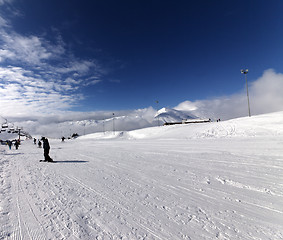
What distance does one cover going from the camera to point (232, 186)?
4.65 metres

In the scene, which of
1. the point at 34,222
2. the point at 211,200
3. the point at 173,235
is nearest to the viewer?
the point at 173,235

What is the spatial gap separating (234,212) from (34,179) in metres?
7.03

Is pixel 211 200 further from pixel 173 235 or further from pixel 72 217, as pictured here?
pixel 72 217

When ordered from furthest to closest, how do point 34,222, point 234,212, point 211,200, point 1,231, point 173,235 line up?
→ 1. point 211,200
2. point 234,212
3. point 34,222
4. point 1,231
5. point 173,235

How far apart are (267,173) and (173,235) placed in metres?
5.23

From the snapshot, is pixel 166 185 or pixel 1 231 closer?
pixel 1 231

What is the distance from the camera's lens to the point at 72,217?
3.22 metres

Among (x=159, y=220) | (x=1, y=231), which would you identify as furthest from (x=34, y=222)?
(x=159, y=220)

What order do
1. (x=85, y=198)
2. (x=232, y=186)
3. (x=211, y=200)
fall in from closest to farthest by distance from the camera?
(x=211, y=200), (x=85, y=198), (x=232, y=186)

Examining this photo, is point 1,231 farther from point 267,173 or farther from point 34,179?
point 267,173

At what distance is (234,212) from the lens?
10.8 ft

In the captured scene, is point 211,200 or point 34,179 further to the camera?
point 34,179

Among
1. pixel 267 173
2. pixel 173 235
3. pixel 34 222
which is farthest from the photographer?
pixel 267 173

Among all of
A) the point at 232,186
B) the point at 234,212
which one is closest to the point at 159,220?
the point at 234,212
